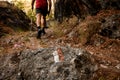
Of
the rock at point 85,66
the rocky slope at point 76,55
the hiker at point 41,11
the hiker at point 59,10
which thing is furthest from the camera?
the hiker at point 59,10

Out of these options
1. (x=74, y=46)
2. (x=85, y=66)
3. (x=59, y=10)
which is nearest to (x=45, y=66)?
(x=85, y=66)

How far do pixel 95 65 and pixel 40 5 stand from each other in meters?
5.96

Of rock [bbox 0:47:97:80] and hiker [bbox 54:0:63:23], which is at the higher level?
hiker [bbox 54:0:63:23]

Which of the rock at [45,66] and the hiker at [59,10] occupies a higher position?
the hiker at [59,10]

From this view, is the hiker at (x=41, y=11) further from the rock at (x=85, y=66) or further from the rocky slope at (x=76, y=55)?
the rock at (x=85, y=66)

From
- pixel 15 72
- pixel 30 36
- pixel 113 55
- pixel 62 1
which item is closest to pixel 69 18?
pixel 62 1

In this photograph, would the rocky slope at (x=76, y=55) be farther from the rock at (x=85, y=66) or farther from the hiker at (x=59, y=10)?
the hiker at (x=59, y=10)

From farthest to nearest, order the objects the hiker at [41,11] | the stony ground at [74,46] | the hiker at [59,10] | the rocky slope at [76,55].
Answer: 1. the hiker at [59,10]
2. the hiker at [41,11]
3. the stony ground at [74,46]
4. the rocky slope at [76,55]

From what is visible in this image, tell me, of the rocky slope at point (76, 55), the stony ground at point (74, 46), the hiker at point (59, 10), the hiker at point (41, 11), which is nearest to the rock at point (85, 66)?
the rocky slope at point (76, 55)

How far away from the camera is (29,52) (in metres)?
7.17

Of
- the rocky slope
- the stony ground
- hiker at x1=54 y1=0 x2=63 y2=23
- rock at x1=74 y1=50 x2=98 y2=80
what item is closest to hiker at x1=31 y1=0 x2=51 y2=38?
the stony ground

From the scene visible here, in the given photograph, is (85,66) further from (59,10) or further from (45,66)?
(59,10)

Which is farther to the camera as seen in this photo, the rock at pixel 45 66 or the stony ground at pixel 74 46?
the stony ground at pixel 74 46

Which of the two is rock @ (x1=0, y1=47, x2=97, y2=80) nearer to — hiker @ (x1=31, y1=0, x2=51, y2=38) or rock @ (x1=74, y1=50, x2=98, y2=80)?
rock @ (x1=74, y1=50, x2=98, y2=80)
